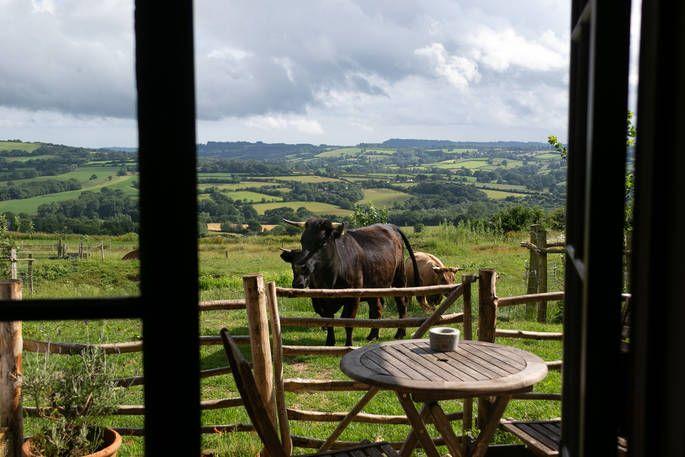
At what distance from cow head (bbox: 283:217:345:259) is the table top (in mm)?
5070

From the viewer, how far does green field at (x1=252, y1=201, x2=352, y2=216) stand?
59.8m

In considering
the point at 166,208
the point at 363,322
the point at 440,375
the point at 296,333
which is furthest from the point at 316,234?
the point at 166,208

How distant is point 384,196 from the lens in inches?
2874

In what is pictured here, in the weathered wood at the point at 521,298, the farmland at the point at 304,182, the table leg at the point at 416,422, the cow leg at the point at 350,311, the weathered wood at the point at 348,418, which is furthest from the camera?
the farmland at the point at 304,182

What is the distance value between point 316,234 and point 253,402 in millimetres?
6497

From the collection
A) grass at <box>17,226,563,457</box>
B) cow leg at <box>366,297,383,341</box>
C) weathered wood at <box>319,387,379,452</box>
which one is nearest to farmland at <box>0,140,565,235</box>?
grass at <box>17,226,563,457</box>

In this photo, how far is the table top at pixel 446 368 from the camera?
10.5 ft

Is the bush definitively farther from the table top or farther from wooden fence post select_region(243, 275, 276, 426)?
the table top

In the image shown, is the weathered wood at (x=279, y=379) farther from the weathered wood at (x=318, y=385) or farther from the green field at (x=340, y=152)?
the green field at (x=340, y=152)

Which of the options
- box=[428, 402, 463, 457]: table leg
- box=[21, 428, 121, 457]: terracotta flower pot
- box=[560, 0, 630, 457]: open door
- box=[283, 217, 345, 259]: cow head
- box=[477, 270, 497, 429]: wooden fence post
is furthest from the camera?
box=[283, 217, 345, 259]: cow head

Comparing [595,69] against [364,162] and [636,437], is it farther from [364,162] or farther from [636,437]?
[364,162]

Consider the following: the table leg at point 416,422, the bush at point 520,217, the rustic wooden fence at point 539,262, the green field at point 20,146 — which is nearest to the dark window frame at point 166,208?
the table leg at point 416,422

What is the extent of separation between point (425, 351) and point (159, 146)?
2.97m

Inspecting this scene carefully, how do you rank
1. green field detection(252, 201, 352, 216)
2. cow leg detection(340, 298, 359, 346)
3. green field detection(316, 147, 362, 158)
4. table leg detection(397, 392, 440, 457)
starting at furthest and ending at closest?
green field detection(316, 147, 362, 158) < green field detection(252, 201, 352, 216) < cow leg detection(340, 298, 359, 346) < table leg detection(397, 392, 440, 457)
